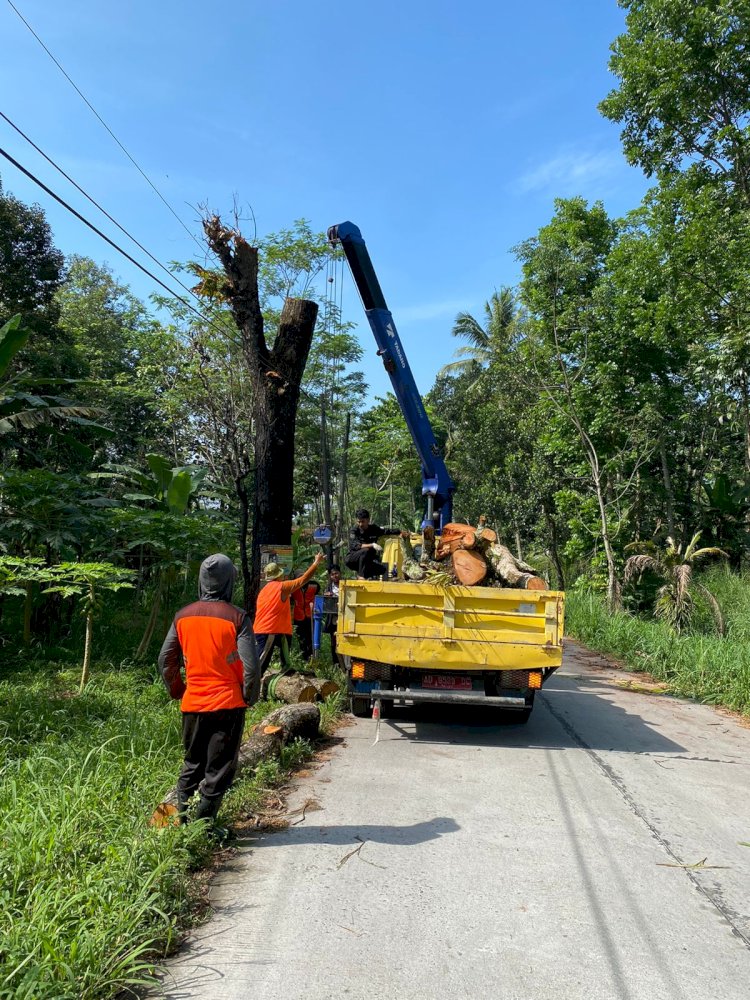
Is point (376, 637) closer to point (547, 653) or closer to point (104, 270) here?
point (547, 653)

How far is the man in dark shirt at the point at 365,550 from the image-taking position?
9211mm

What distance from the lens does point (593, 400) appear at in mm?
18438

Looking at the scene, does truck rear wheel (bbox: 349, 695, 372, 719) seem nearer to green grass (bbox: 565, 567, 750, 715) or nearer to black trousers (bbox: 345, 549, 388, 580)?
black trousers (bbox: 345, 549, 388, 580)

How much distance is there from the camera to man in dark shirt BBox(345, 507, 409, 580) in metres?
9.21

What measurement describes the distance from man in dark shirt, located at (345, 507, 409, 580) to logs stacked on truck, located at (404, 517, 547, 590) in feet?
1.40

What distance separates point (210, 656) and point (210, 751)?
1.80ft

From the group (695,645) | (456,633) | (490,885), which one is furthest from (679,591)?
(490,885)

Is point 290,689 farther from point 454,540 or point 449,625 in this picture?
point 454,540

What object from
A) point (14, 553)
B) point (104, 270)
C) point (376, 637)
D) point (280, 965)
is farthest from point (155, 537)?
point (104, 270)

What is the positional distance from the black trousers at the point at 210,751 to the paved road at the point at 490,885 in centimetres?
47

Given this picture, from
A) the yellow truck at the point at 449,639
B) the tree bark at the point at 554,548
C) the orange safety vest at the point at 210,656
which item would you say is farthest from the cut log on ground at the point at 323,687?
the tree bark at the point at 554,548

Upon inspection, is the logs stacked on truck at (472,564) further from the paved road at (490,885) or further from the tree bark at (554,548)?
the tree bark at (554,548)

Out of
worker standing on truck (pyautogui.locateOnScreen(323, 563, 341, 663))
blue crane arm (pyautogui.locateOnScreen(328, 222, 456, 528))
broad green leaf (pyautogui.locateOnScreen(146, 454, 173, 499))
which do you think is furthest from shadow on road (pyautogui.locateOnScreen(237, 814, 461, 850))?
broad green leaf (pyautogui.locateOnScreen(146, 454, 173, 499))

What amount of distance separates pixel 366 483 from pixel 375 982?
4179 cm
